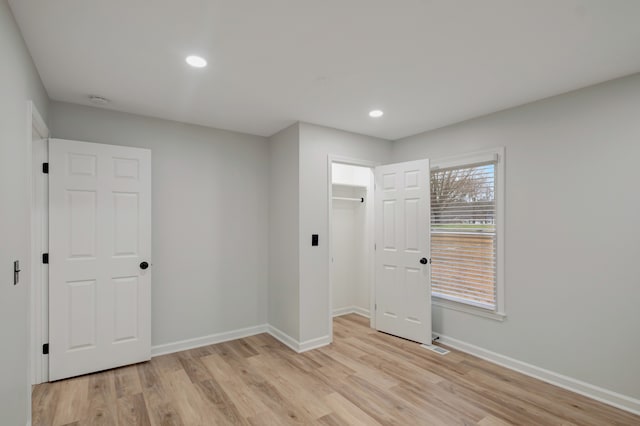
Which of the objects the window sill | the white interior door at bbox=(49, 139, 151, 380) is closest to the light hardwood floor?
the white interior door at bbox=(49, 139, 151, 380)

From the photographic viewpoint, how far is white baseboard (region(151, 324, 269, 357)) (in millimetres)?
3443

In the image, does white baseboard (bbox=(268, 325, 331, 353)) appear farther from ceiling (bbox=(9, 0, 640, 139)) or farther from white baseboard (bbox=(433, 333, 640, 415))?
A: ceiling (bbox=(9, 0, 640, 139))

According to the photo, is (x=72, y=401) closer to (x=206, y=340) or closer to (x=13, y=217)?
(x=206, y=340)

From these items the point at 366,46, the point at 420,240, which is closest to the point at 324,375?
the point at 420,240

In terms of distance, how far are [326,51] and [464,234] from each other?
2.55m

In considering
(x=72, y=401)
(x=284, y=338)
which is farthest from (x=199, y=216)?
(x=72, y=401)

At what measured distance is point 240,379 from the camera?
2898mm

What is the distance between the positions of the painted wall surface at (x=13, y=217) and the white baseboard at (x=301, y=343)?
7.29ft

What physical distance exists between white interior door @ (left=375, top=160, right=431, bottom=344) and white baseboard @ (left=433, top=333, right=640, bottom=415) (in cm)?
45

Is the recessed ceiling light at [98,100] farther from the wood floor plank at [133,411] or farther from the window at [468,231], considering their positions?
the window at [468,231]

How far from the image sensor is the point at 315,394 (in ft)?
8.68

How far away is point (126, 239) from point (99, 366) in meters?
1.22

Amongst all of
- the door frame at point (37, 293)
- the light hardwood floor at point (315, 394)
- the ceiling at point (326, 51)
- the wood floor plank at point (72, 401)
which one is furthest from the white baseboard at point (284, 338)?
the ceiling at point (326, 51)

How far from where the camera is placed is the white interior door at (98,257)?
2.88 meters
